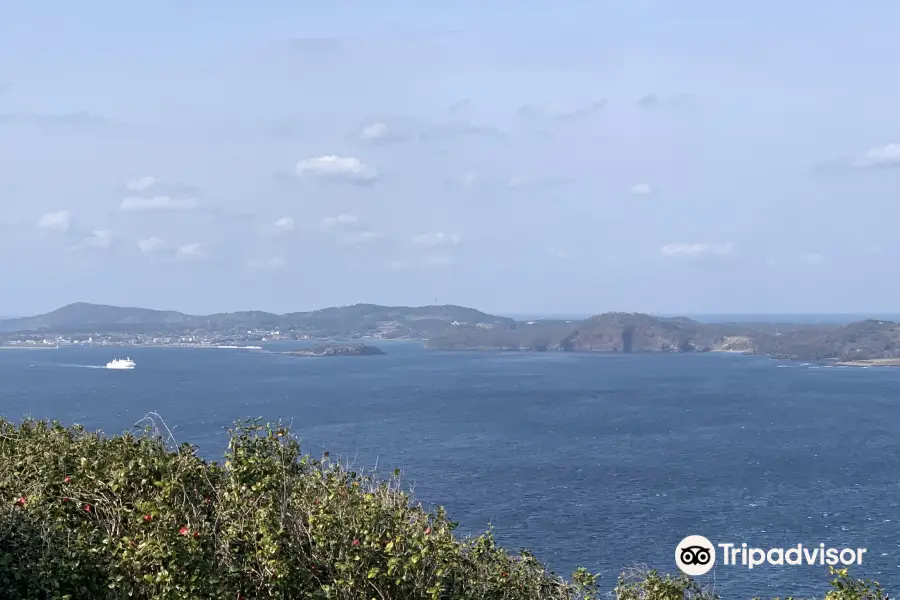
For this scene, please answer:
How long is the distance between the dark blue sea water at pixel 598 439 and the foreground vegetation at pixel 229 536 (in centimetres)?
1762

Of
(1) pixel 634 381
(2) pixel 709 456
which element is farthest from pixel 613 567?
(1) pixel 634 381

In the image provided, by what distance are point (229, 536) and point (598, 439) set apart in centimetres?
5333

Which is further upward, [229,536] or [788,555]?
[229,536]

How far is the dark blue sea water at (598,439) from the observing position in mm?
34312

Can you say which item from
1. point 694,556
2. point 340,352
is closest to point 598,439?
point 694,556

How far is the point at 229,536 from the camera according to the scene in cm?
837

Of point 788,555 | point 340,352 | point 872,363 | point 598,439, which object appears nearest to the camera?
point 788,555

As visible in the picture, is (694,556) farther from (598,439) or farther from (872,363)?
(872,363)

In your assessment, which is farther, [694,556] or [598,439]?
[598,439]

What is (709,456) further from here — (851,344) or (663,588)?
(851,344)

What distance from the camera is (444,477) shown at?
44.2 meters

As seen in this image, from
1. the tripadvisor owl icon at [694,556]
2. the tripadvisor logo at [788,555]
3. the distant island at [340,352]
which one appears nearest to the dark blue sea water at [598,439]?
the tripadvisor logo at [788,555]

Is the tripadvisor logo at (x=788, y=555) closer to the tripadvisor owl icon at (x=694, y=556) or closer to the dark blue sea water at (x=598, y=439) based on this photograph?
the dark blue sea water at (x=598, y=439)

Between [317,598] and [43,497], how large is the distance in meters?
2.98
